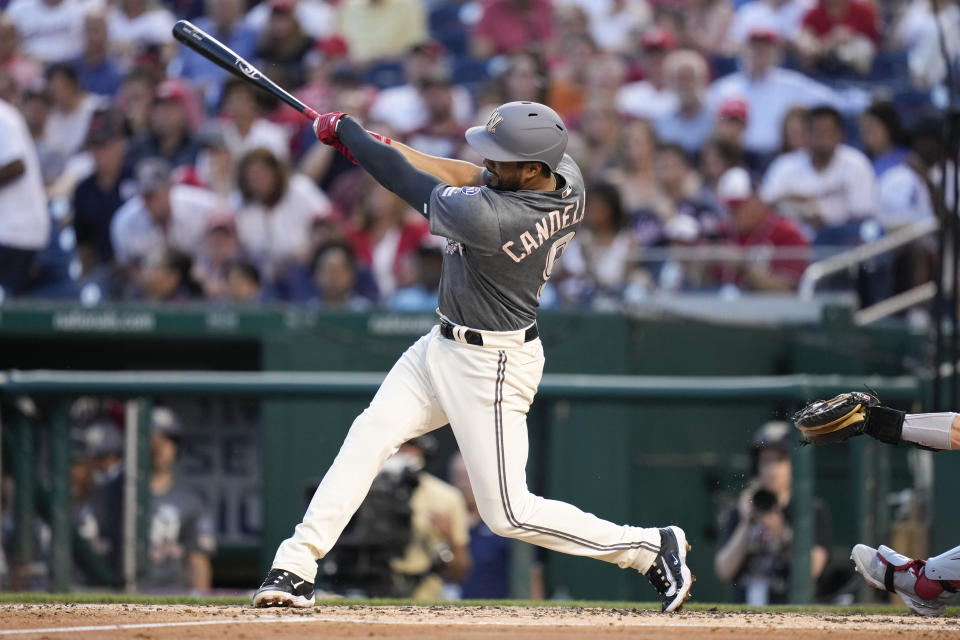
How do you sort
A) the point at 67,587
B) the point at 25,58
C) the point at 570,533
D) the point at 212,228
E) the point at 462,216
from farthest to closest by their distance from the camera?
1. the point at 25,58
2. the point at 212,228
3. the point at 67,587
4. the point at 570,533
5. the point at 462,216

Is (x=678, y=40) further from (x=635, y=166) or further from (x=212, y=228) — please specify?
(x=212, y=228)

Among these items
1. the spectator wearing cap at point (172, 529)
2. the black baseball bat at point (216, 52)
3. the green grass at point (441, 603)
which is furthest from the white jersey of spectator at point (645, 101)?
the green grass at point (441, 603)

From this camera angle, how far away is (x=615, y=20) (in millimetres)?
11008

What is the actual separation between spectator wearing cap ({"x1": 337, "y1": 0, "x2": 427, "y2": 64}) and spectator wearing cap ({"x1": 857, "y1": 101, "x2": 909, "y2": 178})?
3.82m

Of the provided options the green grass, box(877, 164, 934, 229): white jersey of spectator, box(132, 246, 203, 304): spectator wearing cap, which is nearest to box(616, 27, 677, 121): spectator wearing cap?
box(877, 164, 934, 229): white jersey of spectator

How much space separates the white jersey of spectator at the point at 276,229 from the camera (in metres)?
8.58

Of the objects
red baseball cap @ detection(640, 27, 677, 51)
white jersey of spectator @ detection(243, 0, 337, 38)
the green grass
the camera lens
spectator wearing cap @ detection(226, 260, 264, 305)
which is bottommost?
the green grass

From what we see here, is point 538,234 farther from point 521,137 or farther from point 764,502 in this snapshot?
point 764,502

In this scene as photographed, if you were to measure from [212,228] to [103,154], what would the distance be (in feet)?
4.10

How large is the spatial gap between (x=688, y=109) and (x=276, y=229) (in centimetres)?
304

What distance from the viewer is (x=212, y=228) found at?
336 inches

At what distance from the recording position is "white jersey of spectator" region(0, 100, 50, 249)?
8.27 meters

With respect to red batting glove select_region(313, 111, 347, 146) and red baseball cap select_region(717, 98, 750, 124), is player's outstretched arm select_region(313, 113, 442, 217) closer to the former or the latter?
red batting glove select_region(313, 111, 347, 146)

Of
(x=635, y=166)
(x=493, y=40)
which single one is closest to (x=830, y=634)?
(x=635, y=166)
